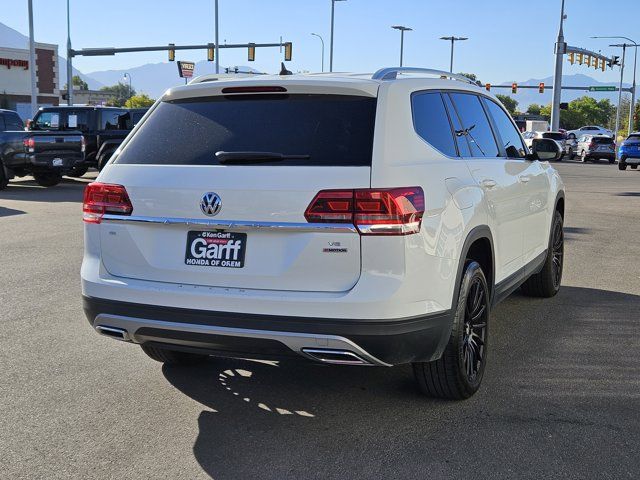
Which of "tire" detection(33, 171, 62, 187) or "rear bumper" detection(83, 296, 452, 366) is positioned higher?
"rear bumper" detection(83, 296, 452, 366)

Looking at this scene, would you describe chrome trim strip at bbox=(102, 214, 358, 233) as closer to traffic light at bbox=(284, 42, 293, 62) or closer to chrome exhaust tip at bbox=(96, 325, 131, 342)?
chrome exhaust tip at bbox=(96, 325, 131, 342)

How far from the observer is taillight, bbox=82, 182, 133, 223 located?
4.08 metres

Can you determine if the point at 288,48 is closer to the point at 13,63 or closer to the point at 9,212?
the point at 13,63

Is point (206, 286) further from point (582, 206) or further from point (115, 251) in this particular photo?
point (582, 206)

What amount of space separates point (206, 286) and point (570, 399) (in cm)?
227

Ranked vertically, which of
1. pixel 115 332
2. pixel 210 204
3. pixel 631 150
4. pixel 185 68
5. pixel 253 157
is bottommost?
pixel 115 332

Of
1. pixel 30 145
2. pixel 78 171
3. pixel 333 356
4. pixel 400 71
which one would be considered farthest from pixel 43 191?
pixel 333 356

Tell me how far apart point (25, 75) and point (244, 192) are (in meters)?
63.2

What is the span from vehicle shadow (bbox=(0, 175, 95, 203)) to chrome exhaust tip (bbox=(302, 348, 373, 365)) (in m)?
13.5

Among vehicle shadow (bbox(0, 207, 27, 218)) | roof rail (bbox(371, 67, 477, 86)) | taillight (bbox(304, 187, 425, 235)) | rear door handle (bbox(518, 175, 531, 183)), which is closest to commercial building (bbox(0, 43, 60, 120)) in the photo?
vehicle shadow (bbox(0, 207, 27, 218))

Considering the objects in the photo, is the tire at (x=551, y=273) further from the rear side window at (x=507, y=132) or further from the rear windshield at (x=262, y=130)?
the rear windshield at (x=262, y=130)

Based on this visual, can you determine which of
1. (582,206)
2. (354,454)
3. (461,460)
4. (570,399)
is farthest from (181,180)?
(582,206)

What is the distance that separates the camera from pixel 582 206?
1664cm

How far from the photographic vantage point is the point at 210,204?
12.5 ft
